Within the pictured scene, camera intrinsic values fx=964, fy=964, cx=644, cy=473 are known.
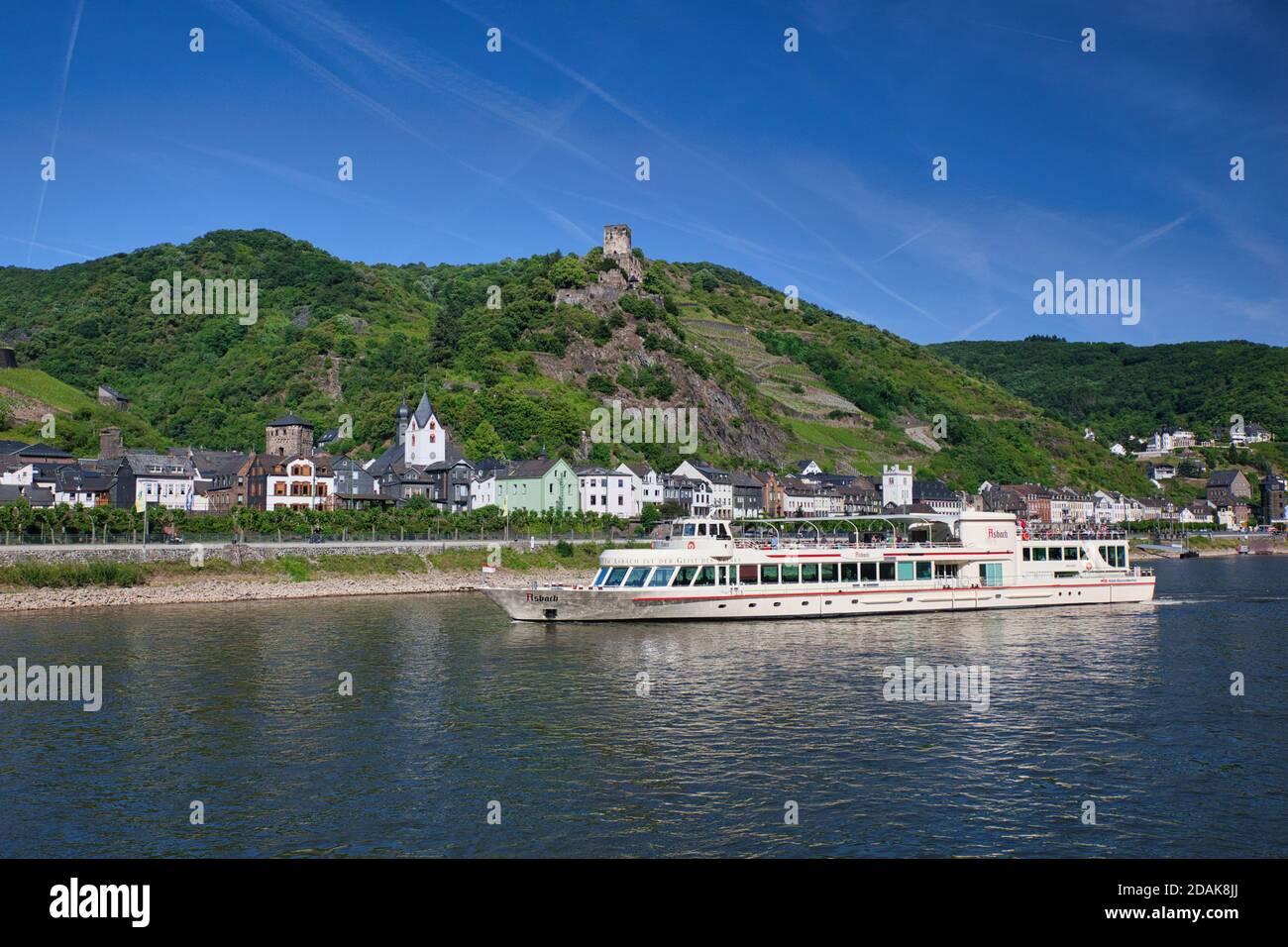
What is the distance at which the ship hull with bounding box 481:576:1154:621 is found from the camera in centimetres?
5856

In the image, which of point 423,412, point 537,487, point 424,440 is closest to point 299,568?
point 537,487

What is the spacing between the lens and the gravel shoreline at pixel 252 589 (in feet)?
214

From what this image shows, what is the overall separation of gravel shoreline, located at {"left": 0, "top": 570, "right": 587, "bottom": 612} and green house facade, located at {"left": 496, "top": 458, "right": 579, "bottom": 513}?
3318 cm

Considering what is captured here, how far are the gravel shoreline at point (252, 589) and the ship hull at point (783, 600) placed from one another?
1360 centimetres

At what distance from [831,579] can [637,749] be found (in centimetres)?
3702

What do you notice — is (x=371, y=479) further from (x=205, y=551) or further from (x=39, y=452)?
(x=205, y=551)

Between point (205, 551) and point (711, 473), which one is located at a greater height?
point (711, 473)

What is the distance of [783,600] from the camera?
2426 inches

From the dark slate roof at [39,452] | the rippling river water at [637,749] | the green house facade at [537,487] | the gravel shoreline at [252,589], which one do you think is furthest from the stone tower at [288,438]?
the rippling river water at [637,749]

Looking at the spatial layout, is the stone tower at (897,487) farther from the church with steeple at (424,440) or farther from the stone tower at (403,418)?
the stone tower at (403,418)

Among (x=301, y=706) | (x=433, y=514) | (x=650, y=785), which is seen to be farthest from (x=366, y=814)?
(x=433, y=514)
